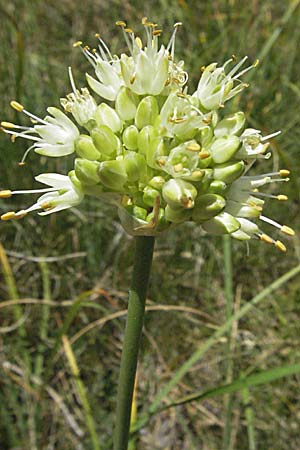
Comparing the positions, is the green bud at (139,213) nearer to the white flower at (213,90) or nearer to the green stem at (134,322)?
the green stem at (134,322)

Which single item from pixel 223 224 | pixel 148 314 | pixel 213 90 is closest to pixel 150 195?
pixel 223 224

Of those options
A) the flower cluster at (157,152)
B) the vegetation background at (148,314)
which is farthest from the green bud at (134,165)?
the vegetation background at (148,314)

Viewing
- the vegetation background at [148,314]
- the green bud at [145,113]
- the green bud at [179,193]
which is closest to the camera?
the green bud at [179,193]

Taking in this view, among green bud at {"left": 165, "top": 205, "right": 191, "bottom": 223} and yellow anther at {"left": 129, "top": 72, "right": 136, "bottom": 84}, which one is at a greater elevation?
yellow anther at {"left": 129, "top": 72, "right": 136, "bottom": 84}

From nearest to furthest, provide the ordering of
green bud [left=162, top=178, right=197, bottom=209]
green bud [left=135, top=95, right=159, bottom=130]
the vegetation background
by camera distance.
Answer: green bud [left=162, top=178, right=197, bottom=209] → green bud [left=135, top=95, right=159, bottom=130] → the vegetation background

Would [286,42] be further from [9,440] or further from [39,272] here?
[9,440]

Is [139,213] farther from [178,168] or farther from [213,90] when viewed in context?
[213,90]

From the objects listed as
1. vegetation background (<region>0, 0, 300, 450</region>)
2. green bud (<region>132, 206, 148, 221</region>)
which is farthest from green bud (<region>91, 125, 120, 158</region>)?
vegetation background (<region>0, 0, 300, 450</region>)

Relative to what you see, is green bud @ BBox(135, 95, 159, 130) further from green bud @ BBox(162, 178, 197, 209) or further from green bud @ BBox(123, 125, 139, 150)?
green bud @ BBox(162, 178, 197, 209)
